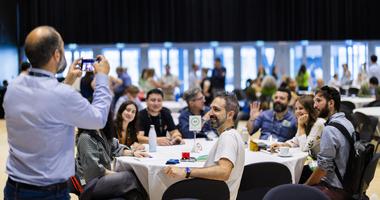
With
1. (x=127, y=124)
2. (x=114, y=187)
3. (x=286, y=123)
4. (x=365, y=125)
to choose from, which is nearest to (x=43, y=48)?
(x=114, y=187)

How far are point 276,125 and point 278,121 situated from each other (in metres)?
0.05

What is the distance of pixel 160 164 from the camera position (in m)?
4.64

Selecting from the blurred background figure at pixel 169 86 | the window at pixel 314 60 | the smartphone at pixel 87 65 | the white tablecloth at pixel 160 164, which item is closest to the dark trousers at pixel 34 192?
the smartphone at pixel 87 65

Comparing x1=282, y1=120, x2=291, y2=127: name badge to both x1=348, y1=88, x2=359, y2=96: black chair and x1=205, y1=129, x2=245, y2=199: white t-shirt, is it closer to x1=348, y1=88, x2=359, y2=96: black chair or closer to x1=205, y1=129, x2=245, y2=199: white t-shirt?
x1=205, y1=129, x2=245, y2=199: white t-shirt

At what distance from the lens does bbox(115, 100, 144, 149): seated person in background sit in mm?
6020

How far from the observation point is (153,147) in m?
5.38

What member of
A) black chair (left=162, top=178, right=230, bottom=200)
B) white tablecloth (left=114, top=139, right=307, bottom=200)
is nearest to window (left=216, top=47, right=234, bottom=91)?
white tablecloth (left=114, top=139, right=307, bottom=200)

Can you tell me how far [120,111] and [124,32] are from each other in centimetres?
1276

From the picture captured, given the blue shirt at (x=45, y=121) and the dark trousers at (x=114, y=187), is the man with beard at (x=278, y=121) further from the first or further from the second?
the blue shirt at (x=45, y=121)

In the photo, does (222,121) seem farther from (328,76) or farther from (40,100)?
(328,76)

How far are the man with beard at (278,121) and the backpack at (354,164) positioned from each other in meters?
2.11

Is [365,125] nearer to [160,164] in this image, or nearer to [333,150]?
[333,150]

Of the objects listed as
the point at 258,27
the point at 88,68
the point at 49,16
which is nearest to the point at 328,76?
the point at 258,27

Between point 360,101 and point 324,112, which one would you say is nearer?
point 324,112
